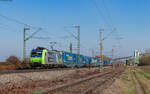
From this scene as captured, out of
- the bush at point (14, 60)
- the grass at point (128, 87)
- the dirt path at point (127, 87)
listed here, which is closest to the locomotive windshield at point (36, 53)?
the bush at point (14, 60)

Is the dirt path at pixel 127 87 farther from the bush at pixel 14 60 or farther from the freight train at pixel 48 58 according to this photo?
the bush at pixel 14 60

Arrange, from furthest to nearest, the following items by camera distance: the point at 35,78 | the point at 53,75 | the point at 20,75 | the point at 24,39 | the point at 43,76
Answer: the point at 24,39 → the point at 53,75 → the point at 43,76 → the point at 35,78 → the point at 20,75

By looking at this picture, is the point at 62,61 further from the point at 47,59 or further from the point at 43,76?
the point at 43,76

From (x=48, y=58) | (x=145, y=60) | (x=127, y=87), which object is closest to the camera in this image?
(x=127, y=87)

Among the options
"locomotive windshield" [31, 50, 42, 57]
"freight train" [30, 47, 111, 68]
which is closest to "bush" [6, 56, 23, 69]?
"locomotive windshield" [31, 50, 42, 57]

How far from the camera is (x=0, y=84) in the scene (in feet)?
49.8

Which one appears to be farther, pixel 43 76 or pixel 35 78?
pixel 43 76

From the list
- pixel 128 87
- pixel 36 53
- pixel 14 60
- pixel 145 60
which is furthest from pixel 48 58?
pixel 145 60

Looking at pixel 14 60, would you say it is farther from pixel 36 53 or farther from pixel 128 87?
pixel 128 87

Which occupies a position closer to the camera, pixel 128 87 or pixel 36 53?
pixel 128 87

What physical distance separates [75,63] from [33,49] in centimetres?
2177

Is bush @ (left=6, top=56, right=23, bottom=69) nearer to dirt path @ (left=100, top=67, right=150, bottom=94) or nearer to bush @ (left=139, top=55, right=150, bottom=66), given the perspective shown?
dirt path @ (left=100, top=67, right=150, bottom=94)

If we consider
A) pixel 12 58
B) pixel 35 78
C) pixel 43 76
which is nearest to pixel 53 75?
pixel 43 76

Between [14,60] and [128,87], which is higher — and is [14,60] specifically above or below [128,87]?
above
